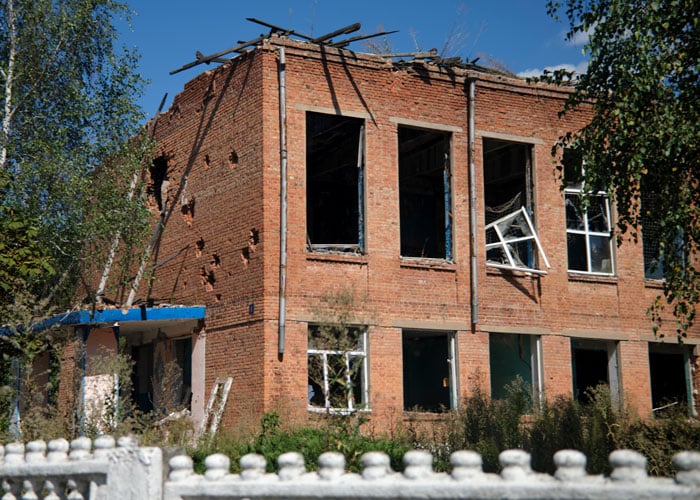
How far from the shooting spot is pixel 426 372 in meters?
23.8

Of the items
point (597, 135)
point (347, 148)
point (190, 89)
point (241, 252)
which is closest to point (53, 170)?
point (190, 89)

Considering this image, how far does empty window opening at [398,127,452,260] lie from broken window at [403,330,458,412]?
2.64m

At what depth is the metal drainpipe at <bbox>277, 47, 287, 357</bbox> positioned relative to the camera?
19.2 metres

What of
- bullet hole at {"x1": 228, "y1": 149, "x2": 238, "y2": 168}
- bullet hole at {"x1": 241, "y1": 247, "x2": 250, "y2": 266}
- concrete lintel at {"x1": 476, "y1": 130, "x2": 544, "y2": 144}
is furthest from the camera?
concrete lintel at {"x1": 476, "y1": 130, "x2": 544, "y2": 144}

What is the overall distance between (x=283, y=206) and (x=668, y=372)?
38.5 ft

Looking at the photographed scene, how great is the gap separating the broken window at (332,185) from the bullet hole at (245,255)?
418cm

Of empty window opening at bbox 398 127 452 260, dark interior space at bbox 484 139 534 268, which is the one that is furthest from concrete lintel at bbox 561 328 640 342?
empty window opening at bbox 398 127 452 260

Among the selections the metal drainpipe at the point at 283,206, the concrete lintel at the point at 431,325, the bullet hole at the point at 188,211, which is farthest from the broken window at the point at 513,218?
the bullet hole at the point at 188,211

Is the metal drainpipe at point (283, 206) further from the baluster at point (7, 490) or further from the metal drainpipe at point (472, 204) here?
the baluster at point (7, 490)

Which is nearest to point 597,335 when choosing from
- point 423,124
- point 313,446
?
point 423,124

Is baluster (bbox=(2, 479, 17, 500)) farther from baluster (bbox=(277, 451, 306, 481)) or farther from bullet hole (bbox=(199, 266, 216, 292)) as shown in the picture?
bullet hole (bbox=(199, 266, 216, 292))

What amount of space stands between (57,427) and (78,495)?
6.78m

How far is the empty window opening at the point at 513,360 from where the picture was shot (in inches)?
878

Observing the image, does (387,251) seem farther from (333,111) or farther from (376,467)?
(376,467)
